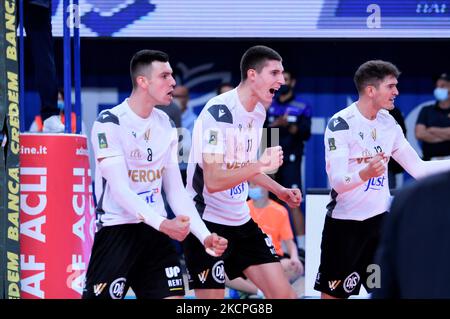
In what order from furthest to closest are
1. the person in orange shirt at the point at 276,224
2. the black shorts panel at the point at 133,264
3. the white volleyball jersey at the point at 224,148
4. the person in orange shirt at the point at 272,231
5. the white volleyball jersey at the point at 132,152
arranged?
the person in orange shirt at the point at 276,224
the person in orange shirt at the point at 272,231
the white volleyball jersey at the point at 224,148
the white volleyball jersey at the point at 132,152
the black shorts panel at the point at 133,264

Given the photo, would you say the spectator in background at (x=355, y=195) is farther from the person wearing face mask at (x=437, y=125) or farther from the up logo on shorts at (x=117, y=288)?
the person wearing face mask at (x=437, y=125)

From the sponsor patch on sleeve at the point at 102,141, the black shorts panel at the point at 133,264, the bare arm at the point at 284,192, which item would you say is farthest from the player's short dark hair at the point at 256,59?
the black shorts panel at the point at 133,264

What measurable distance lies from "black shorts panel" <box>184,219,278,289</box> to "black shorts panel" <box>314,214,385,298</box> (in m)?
0.65

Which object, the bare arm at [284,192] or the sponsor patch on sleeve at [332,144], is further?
the sponsor patch on sleeve at [332,144]

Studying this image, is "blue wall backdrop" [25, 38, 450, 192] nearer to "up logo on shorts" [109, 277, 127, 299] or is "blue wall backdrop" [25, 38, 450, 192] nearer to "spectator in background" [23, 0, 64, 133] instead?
"spectator in background" [23, 0, 64, 133]

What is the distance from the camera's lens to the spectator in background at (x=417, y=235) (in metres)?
2.07

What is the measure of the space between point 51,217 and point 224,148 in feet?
4.86

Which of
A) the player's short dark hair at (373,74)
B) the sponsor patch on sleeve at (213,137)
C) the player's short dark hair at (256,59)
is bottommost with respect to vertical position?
the sponsor patch on sleeve at (213,137)

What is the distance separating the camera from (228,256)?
702 cm

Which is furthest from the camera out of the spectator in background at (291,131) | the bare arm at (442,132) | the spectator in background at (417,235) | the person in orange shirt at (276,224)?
the spectator in background at (291,131)

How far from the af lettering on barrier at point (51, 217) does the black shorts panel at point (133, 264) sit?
1066mm

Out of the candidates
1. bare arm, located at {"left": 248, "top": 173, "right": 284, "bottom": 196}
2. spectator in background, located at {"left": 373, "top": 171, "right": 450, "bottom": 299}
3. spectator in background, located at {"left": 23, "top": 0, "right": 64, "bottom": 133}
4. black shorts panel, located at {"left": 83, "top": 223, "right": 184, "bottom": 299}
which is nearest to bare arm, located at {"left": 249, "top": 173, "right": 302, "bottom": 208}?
bare arm, located at {"left": 248, "top": 173, "right": 284, "bottom": 196}

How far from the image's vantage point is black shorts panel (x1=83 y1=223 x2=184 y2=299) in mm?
6270
